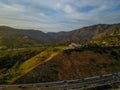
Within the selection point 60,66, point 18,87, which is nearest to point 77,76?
point 60,66

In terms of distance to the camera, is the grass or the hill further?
the grass

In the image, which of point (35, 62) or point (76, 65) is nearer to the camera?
point (76, 65)

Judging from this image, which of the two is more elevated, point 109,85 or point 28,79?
point 109,85

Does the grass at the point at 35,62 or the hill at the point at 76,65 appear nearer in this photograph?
the hill at the point at 76,65

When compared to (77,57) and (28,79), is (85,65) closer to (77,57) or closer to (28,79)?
(77,57)

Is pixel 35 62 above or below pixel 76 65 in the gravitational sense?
below

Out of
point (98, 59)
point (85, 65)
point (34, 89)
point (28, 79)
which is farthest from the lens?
point (98, 59)

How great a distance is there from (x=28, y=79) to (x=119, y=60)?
40526 mm

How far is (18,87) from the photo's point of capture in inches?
2281

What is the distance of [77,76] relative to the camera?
78.3 meters

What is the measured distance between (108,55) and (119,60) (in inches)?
184

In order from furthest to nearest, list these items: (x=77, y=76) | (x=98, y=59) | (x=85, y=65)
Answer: (x=98, y=59)
(x=85, y=65)
(x=77, y=76)

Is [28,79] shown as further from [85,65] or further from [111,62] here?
[111,62]

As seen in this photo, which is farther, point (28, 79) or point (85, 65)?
point (85, 65)
